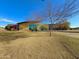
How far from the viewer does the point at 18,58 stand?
4.84 meters

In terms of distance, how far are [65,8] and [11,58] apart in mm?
10230

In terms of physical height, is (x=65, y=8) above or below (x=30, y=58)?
above

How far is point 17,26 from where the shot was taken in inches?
1574

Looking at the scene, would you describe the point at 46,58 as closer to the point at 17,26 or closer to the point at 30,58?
the point at 30,58

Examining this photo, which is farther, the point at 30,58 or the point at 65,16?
the point at 65,16

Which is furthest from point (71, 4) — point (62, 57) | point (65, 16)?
point (62, 57)

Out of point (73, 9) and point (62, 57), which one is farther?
point (73, 9)

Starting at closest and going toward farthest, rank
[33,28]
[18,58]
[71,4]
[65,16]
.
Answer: [18,58]
[71,4]
[65,16]
[33,28]

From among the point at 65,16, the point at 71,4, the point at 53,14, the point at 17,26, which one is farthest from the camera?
the point at 17,26

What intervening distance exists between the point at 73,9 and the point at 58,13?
2.14m

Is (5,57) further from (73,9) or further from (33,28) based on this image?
(33,28)

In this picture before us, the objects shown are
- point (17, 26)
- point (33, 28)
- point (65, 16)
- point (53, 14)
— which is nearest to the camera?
point (65, 16)

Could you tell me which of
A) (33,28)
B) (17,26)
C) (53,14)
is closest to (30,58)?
(53,14)

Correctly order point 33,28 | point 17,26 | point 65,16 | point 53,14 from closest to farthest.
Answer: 1. point 65,16
2. point 53,14
3. point 17,26
4. point 33,28
